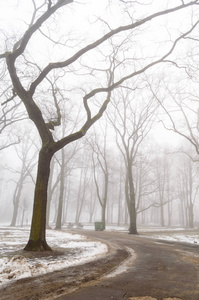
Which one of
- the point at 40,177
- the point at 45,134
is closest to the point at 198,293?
the point at 40,177

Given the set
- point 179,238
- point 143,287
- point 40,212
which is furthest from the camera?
point 179,238

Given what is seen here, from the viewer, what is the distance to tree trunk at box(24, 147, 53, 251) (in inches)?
231

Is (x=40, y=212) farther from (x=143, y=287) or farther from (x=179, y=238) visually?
(x=179, y=238)

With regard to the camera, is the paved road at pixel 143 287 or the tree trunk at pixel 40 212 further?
the tree trunk at pixel 40 212

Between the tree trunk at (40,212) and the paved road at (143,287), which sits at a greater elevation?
the tree trunk at (40,212)

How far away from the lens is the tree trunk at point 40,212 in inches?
231

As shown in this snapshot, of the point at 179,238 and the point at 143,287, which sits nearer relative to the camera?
the point at 143,287

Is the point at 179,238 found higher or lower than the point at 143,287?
lower

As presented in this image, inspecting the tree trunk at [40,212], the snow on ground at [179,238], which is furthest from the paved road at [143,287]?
the snow on ground at [179,238]

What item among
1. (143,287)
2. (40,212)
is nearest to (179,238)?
(40,212)

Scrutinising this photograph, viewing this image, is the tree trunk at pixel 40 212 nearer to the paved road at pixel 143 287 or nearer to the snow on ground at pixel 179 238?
the paved road at pixel 143 287

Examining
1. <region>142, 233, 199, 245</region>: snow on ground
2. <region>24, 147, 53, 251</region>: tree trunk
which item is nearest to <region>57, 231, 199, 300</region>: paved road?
<region>24, 147, 53, 251</region>: tree trunk

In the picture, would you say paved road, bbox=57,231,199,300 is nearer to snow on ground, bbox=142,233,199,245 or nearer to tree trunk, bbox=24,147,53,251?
tree trunk, bbox=24,147,53,251

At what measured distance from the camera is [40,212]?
6.12 metres
